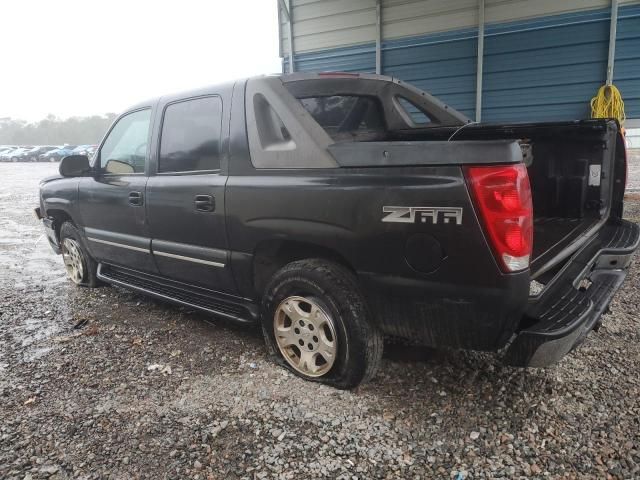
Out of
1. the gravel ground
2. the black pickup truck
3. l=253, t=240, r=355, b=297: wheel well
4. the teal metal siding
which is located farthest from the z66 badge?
the teal metal siding

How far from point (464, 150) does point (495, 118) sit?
6521mm

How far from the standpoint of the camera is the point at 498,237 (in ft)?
6.63

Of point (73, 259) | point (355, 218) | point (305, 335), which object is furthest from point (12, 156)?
point (355, 218)

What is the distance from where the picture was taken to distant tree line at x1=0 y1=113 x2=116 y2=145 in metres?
61.2

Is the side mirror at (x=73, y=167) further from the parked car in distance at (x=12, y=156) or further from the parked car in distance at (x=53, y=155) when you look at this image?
the parked car in distance at (x=12, y=156)

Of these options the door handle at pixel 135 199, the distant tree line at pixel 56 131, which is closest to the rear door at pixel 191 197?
the door handle at pixel 135 199

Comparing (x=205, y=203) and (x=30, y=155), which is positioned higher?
(x=30, y=155)

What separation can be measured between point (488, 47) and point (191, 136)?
6099mm

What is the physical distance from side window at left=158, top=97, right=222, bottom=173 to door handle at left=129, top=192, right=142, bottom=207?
29 cm

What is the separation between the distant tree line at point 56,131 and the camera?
61.2 metres

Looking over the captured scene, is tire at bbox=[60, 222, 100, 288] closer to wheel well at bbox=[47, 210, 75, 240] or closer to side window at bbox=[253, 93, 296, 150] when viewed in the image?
wheel well at bbox=[47, 210, 75, 240]

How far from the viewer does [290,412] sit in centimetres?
254

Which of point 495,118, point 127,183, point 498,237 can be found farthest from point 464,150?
point 495,118

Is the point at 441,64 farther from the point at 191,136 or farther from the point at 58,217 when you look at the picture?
the point at 58,217
